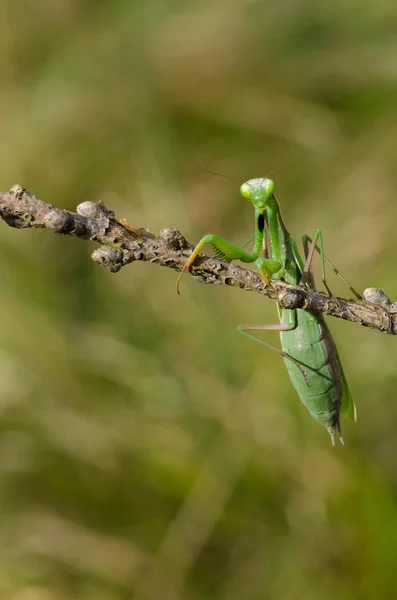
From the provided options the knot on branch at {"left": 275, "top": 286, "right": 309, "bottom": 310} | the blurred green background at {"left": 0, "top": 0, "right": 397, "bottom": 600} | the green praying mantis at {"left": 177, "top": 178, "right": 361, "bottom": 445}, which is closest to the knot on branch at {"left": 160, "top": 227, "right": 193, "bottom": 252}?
the knot on branch at {"left": 275, "top": 286, "right": 309, "bottom": 310}

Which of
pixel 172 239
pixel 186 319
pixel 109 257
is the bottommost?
pixel 109 257

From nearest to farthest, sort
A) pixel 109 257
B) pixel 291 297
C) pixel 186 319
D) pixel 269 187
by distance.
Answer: pixel 109 257, pixel 291 297, pixel 269 187, pixel 186 319

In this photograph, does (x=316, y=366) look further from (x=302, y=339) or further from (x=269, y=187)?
(x=269, y=187)

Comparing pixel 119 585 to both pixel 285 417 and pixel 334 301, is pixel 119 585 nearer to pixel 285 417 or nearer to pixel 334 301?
pixel 285 417

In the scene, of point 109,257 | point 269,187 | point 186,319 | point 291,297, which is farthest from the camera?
point 186,319

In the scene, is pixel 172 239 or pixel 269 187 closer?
pixel 172 239

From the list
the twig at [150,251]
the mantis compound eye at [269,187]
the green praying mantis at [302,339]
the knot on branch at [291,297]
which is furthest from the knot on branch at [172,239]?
the mantis compound eye at [269,187]

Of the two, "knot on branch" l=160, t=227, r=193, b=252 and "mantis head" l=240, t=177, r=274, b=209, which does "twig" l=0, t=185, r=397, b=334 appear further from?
"mantis head" l=240, t=177, r=274, b=209

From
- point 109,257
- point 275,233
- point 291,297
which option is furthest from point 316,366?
point 109,257
